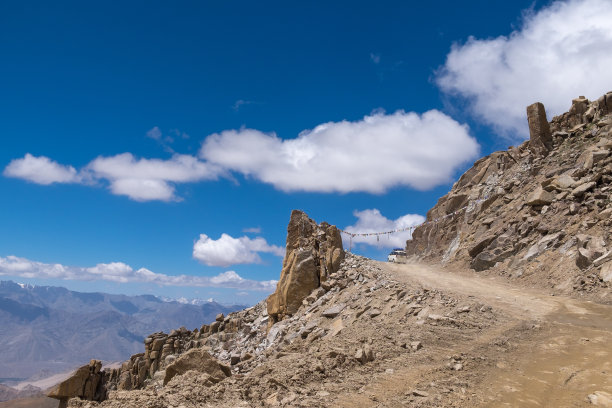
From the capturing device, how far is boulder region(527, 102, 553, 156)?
4526cm

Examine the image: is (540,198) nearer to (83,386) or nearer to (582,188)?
(582,188)

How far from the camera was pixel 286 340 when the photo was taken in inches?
1066

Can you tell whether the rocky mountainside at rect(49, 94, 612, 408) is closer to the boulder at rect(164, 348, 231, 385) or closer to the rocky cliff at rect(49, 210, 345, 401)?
Result: the boulder at rect(164, 348, 231, 385)

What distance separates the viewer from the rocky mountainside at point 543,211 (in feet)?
84.0

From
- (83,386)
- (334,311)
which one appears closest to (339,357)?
(334,311)

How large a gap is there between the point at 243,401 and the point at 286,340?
18.2 meters

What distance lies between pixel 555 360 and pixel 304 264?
25700mm

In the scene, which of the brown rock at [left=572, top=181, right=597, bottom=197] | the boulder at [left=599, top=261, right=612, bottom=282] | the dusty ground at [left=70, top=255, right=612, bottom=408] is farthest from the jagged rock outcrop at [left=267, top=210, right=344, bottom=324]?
the brown rock at [left=572, top=181, right=597, bottom=197]

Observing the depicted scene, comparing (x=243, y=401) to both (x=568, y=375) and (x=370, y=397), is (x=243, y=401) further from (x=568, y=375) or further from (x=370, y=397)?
(x=568, y=375)

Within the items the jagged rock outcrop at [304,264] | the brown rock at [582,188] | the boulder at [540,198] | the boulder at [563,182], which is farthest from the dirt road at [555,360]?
the jagged rock outcrop at [304,264]

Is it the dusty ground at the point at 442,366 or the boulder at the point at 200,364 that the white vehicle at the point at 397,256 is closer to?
the dusty ground at the point at 442,366

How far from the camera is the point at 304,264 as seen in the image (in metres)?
37.0

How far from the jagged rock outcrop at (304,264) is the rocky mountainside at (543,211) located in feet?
42.1

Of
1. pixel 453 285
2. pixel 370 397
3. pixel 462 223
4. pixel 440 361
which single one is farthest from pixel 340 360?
pixel 462 223
